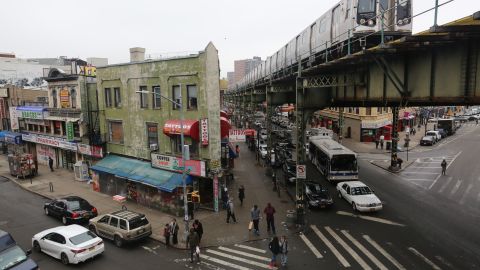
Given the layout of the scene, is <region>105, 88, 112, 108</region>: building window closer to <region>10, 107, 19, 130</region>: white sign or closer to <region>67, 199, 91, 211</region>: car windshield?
<region>67, 199, 91, 211</region>: car windshield

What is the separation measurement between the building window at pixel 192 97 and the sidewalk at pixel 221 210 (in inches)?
294

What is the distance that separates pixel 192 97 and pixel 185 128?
2.47m

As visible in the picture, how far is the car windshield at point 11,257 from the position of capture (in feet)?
47.4

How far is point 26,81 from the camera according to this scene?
71500 millimetres

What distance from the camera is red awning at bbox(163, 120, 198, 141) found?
77.5 feet

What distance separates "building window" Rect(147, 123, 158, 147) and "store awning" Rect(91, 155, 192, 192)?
69.3 inches

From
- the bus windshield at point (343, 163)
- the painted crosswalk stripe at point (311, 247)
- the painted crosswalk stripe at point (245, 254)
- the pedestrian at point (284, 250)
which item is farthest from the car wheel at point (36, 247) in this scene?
the bus windshield at point (343, 163)

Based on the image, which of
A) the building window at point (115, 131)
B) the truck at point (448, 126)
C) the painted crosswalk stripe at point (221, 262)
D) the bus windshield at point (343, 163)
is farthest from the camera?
the truck at point (448, 126)

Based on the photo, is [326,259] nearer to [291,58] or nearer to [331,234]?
[331,234]

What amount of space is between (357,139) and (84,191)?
43.8 metres

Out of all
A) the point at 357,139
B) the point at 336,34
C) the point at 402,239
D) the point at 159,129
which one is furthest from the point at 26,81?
the point at 402,239

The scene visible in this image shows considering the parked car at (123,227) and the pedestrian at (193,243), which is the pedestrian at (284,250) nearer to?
the pedestrian at (193,243)

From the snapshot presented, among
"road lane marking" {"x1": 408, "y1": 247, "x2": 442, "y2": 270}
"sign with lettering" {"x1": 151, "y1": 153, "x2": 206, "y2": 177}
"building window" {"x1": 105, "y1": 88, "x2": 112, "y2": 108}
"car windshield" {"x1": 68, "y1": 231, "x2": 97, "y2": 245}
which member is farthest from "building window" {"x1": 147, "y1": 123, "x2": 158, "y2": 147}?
"road lane marking" {"x1": 408, "y1": 247, "x2": 442, "y2": 270}

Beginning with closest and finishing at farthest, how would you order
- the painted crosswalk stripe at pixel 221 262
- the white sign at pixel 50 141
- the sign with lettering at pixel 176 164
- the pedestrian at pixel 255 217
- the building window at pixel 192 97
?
the painted crosswalk stripe at pixel 221 262
the pedestrian at pixel 255 217
the sign with lettering at pixel 176 164
the building window at pixel 192 97
the white sign at pixel 50 141
